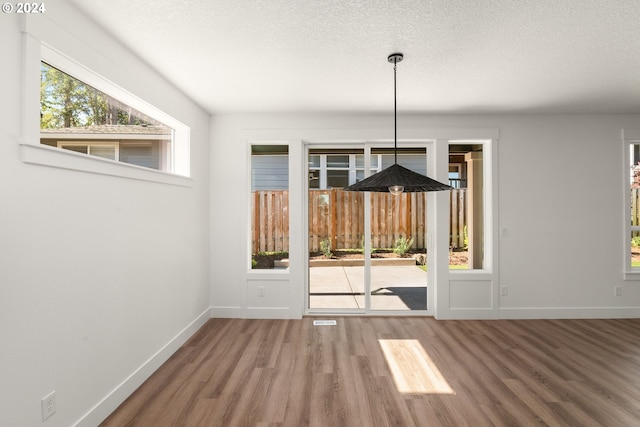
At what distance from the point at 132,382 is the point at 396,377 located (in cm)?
206

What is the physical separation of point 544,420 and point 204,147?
4104mm

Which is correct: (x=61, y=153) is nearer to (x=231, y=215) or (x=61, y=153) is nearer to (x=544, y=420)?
(x=231, y=215)

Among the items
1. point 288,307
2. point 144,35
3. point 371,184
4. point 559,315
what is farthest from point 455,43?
point 559,315

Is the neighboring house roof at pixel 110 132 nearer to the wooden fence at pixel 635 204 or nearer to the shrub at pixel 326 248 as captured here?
the shrub at pixel 326 248

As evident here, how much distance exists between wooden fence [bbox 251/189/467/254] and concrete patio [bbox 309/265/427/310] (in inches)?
12.9

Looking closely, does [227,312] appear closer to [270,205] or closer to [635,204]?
[270,205]

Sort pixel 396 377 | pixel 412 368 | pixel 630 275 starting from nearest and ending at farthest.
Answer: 1. pixel 396 377
2. pixel 412 368
3. pixel 630 275

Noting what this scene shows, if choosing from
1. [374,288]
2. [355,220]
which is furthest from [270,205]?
[374,288]

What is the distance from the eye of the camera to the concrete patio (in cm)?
440

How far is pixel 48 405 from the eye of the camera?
5.79 ft

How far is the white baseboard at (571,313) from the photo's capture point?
418 centimetres

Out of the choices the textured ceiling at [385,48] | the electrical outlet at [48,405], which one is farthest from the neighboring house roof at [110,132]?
the electrical outlet at [48,405]

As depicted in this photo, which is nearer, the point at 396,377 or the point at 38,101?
the point at 38,101

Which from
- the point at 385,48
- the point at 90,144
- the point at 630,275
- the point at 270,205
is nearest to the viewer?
the point at 90,144
